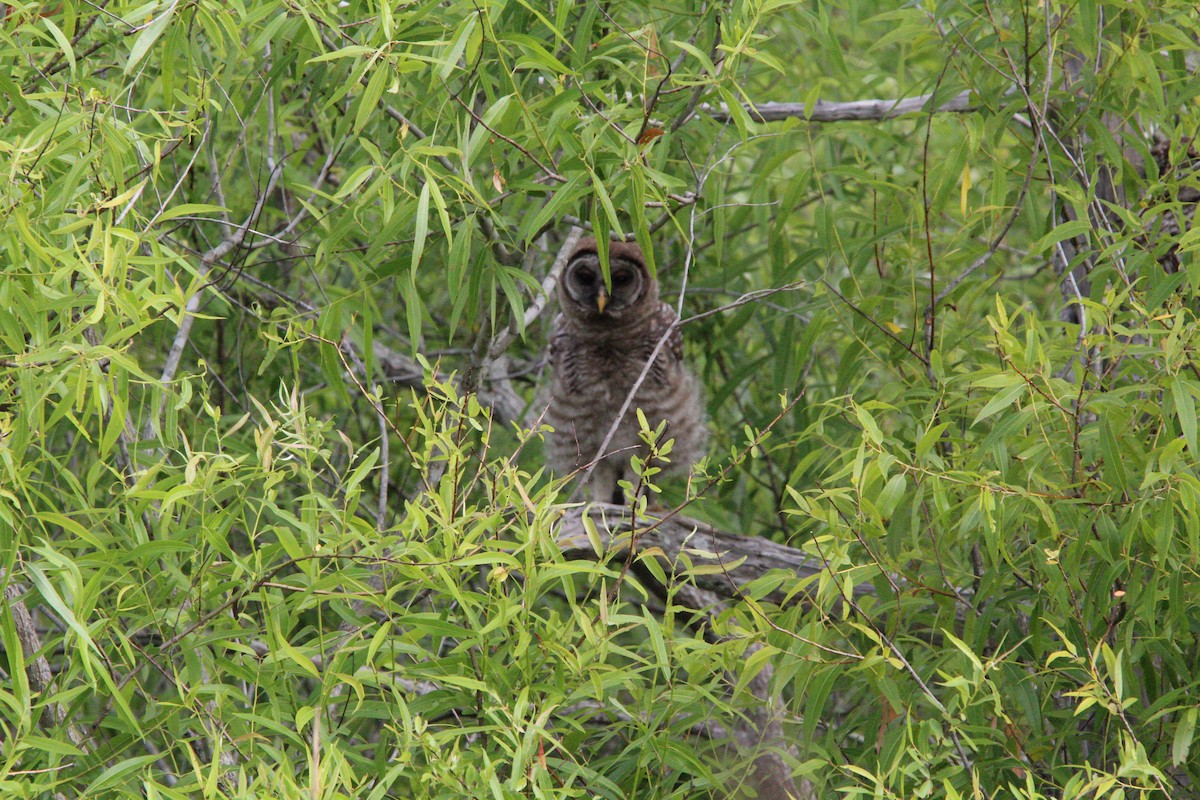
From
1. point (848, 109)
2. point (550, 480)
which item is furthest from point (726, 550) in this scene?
point (848, 109)

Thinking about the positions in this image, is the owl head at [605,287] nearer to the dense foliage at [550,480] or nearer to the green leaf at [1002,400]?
the dense foliage at [550,480]

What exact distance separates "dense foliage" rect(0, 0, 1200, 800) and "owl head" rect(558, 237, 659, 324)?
1079 mm

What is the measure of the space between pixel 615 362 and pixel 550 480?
2224 mm

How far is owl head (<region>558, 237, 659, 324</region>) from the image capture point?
174 inches

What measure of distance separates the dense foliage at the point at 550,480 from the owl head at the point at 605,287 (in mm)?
1079

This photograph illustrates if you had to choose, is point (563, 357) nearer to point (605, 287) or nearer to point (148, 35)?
point (605, 287)

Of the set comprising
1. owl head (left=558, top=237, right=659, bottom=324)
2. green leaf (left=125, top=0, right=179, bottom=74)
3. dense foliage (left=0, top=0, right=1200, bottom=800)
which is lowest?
owl head (left=558, top=237, right=659, bottom=324)

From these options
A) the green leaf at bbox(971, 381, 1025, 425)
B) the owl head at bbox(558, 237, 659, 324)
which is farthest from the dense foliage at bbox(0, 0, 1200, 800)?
the owl head at bbox(558, 237, 659, 324)

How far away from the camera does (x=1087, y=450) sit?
7.55ft

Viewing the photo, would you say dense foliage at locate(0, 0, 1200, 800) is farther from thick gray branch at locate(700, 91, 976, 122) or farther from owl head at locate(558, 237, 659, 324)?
owl head at locate(558, 237, 659, 324)

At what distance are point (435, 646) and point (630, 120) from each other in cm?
120

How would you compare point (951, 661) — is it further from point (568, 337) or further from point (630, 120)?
point (568, 337)

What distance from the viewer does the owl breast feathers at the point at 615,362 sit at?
14.5ft

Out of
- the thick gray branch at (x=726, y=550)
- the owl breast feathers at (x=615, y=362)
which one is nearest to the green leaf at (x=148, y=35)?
the thick gray branch at (x=726, y=550)
